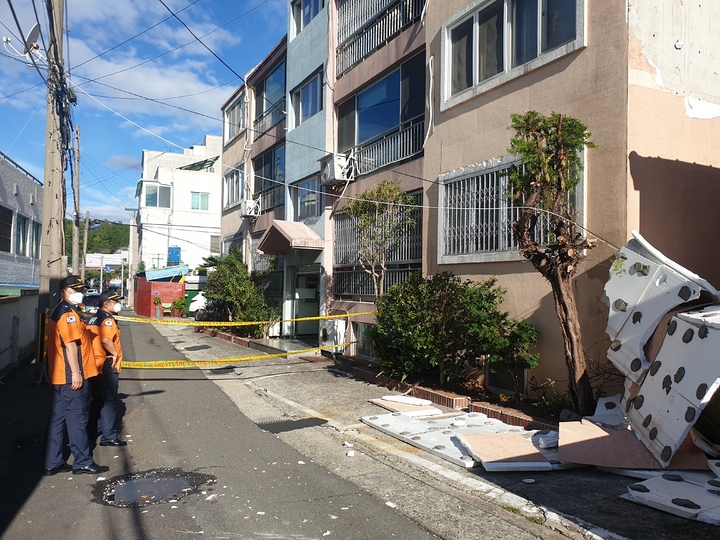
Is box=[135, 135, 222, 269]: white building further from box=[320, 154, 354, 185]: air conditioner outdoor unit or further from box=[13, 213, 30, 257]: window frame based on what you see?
box=[320, 154, 354, 185]: air conditioner outdoor unit

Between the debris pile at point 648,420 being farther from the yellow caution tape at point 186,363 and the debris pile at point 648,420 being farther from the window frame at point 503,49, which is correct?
the yellow caution tape at point 186,363

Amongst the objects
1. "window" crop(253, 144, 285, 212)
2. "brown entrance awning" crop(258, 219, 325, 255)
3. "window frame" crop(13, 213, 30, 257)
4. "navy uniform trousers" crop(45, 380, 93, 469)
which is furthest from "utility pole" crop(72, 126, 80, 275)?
"navy uniform trousers" crop(45, 380, 93, 469)

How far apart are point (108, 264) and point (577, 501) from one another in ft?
243

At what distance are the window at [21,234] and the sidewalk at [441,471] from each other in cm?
1140

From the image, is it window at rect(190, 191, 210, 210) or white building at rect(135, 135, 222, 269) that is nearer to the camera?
white building at rect(135, 135, 222, 269)

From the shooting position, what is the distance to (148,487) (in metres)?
5.72

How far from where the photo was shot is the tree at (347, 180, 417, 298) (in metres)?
12.3

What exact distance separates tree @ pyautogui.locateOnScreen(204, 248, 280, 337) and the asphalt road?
8583 mm

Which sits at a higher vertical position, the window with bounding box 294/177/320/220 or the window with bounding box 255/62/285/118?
the window with bounding box 255/62/285/118

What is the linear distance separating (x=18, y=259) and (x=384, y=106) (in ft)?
47.5

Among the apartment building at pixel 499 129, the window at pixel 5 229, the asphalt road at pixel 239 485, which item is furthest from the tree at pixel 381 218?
the window at pixel 5 229

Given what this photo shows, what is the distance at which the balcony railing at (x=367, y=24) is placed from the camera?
1335cm

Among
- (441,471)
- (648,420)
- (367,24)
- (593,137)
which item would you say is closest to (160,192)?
(367,24)

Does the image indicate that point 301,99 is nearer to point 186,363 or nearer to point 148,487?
point 186,363
